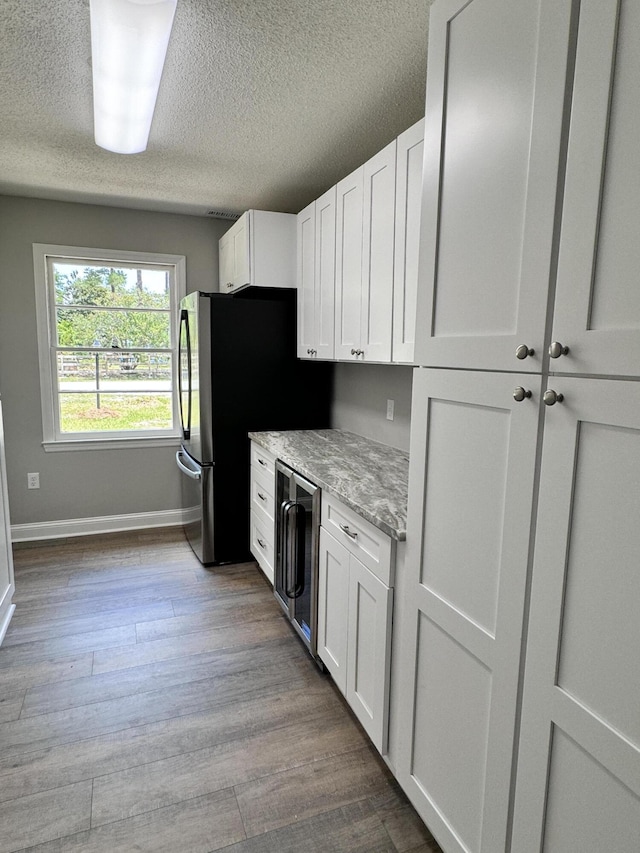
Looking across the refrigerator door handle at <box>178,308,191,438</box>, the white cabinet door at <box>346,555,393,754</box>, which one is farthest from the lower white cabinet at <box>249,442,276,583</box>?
the white cabinet door at <box>346,555,393,754</box>

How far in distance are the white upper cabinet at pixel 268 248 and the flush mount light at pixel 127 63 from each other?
88cm

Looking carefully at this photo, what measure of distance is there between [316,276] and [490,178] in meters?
1.87

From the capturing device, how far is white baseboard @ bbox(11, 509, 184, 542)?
3740mm

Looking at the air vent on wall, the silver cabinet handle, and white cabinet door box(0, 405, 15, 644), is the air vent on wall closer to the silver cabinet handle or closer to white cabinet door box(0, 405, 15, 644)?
white cabinet door box(0, 405, 15, 644)

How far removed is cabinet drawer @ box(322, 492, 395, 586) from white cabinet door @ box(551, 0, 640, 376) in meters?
0.87

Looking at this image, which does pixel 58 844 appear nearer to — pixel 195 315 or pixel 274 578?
pixel 274 578

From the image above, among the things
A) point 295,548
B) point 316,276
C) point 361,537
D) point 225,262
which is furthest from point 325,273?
point 361,537

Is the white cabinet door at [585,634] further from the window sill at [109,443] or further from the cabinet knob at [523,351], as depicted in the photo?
the window sill at [109,443]

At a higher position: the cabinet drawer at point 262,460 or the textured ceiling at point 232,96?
the textured ceiling at point 232,96

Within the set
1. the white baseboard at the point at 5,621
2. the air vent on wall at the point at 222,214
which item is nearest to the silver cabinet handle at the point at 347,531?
the white baseboard at the point at 5,621

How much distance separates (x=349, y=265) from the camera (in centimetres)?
245

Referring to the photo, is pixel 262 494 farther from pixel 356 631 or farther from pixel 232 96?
pixel 232 96

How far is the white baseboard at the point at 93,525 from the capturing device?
3740mm

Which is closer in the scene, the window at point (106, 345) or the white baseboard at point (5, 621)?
the white baseboard at point (5, 621)
